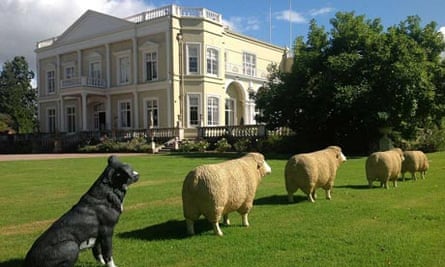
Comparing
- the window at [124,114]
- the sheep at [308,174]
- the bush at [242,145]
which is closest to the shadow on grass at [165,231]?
the sheep at [308,174]

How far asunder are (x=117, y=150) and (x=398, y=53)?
77.6 ft

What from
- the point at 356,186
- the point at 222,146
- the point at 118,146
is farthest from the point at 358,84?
the point at 118,146

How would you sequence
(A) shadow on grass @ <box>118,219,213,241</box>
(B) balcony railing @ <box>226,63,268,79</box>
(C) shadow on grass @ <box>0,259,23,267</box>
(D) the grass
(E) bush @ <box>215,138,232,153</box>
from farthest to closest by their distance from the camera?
(B) balcony railing @ <box>226,63,268,79</box> → (E) bush @ <box>215,138,232,153</box> → (A) shadow on grass @ <box>118,219,213,241</box> → (D) the grass → (C) shadow on grass @ <box>0,259,23,267</box>

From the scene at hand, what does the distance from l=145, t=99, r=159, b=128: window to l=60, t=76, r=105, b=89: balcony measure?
251 inches

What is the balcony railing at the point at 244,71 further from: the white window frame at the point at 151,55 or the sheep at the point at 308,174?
the sheep at the point at 308,174

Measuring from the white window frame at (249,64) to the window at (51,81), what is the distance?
22213 mm

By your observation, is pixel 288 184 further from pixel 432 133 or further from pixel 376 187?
pixel 432 133

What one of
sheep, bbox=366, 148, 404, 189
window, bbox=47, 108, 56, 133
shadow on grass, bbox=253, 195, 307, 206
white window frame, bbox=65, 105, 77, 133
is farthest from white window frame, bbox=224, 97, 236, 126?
shadow on grass, bbox=253, 195, 307, 206

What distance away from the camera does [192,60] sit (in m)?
43.9

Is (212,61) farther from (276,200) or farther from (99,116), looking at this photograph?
(276,200)

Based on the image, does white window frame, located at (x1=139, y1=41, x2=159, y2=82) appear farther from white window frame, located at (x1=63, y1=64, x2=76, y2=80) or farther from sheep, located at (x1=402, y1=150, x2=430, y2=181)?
sheep, located at (x1=402, y1=150, x2=430, y2=181)

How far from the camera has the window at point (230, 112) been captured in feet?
160

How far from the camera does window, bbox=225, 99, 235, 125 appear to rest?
4891cm

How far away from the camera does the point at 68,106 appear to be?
51344 mm
